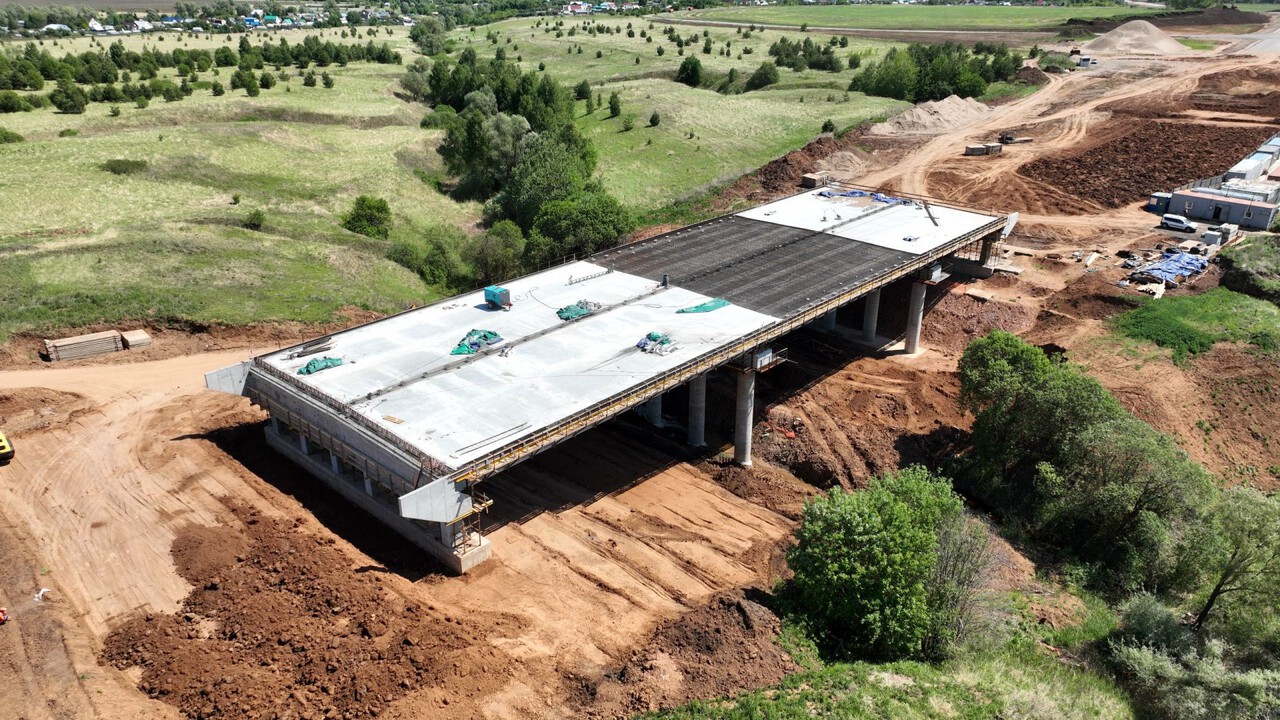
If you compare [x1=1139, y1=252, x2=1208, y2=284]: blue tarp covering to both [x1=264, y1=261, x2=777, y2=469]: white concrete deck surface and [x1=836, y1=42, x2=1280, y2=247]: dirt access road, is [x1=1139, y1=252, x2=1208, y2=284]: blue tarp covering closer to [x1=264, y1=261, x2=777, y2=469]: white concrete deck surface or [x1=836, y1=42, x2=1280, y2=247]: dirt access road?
[x1=836, y1=42, x2=1280, y2=247]: dirt access road

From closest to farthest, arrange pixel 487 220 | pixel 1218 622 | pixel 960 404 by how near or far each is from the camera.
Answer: pixel 1218 622
pixel 960 404
pixel 487 220

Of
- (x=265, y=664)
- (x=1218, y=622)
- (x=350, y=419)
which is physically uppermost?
(x=350, y=419)

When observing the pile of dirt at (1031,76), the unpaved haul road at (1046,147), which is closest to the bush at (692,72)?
the unpaved haul road at (1046,147)

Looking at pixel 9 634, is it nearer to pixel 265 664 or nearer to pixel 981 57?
pixel 265 664

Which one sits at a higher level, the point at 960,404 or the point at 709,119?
the point at 709,119

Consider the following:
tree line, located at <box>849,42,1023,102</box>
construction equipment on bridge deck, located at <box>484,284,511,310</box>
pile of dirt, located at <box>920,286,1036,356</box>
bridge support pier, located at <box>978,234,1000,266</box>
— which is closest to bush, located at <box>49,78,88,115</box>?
construction equipment on bridge deck, located at <box>484,284,511,310</box>

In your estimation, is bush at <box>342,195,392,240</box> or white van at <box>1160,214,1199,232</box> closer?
bush at <box>342,195,392,240</box>

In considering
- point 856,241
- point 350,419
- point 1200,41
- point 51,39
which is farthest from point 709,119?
point 51,39
